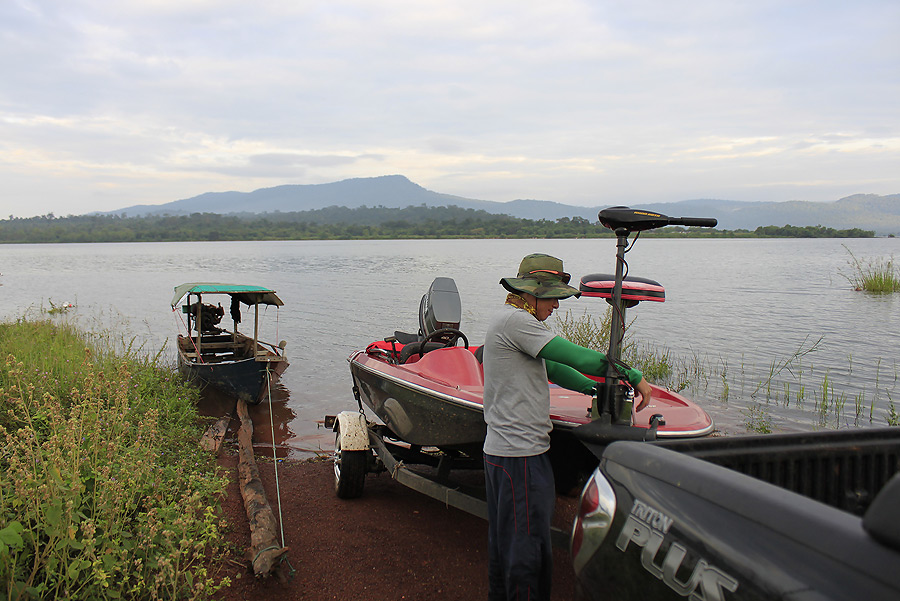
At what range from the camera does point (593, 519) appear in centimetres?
215

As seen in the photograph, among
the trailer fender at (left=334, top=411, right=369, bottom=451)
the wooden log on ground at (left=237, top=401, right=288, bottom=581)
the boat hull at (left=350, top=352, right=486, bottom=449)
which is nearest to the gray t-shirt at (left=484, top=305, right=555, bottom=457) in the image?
the boat hull at (left=350, top=352, right=486, bottom=449)

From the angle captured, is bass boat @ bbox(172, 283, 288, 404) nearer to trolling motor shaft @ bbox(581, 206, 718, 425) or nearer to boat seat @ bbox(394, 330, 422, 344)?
boat seat @ bbox(394, 330, 422, 344)

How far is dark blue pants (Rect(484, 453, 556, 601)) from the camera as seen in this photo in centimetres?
332

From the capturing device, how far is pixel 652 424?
3561 millimetres

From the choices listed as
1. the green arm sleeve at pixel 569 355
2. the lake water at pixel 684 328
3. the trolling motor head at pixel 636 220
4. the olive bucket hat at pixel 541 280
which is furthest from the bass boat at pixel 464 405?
the lake water at pixel 684 328

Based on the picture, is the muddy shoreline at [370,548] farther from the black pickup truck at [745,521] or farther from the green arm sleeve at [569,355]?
the black pickup truck at [745,521]

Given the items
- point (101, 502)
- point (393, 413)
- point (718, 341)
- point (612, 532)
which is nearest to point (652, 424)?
point (612, 532)

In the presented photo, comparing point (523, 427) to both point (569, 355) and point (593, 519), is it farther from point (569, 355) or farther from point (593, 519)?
point (593, 519)

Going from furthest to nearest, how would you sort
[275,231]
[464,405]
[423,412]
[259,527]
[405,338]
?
[275,231] < [405,338] < [423,412] < [259,527] < [464,405]

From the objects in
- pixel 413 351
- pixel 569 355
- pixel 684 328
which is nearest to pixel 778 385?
pixel 684 328

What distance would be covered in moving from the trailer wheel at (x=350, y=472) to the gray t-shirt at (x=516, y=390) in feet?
8.23

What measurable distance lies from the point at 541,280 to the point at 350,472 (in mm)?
3150

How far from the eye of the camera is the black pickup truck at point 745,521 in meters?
1.33

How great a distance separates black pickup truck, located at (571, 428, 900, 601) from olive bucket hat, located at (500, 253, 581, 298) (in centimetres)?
127
